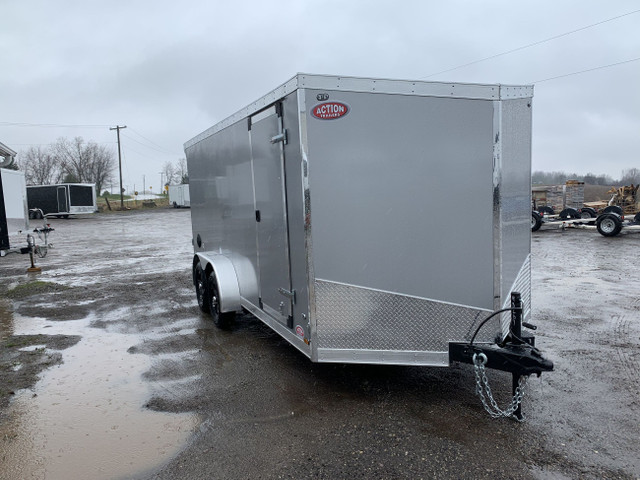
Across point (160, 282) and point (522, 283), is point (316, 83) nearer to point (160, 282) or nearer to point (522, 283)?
point (522, 283)

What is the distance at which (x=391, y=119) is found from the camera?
3.91 meters

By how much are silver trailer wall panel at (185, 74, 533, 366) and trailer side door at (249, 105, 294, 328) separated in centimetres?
17

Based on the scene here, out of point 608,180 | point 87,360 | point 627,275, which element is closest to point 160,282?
point 87,360

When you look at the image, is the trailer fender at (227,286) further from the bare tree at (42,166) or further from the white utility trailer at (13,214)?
the bare tree at (42,166)

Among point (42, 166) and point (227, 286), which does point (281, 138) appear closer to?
point (227, 286)

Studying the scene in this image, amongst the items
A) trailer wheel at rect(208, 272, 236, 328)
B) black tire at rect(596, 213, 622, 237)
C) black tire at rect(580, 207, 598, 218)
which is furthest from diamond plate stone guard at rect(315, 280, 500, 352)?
black tire at rect(580, 207, 598, 218)

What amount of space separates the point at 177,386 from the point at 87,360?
1.55m

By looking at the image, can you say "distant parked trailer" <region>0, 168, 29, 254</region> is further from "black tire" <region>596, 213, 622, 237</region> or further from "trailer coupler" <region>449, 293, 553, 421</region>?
"black tire" <region>596, 213, 622, 237</region>

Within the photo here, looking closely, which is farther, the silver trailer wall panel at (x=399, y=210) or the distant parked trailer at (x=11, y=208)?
the distant parked trailer at (x=11, y=208)

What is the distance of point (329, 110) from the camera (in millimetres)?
3854

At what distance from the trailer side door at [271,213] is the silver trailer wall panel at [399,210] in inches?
6.5

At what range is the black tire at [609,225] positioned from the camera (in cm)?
1619

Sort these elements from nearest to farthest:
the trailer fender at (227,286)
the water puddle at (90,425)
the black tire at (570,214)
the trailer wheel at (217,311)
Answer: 1. the water puddle at (90,425)
2. the trailer fender at (227,286)
3. the trailer wheel at (217,311)
4. the black tire at (570,214)

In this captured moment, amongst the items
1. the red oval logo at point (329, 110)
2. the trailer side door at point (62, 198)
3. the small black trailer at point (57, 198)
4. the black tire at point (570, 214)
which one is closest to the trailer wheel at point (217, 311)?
the red oval logo at point (329, 110)
